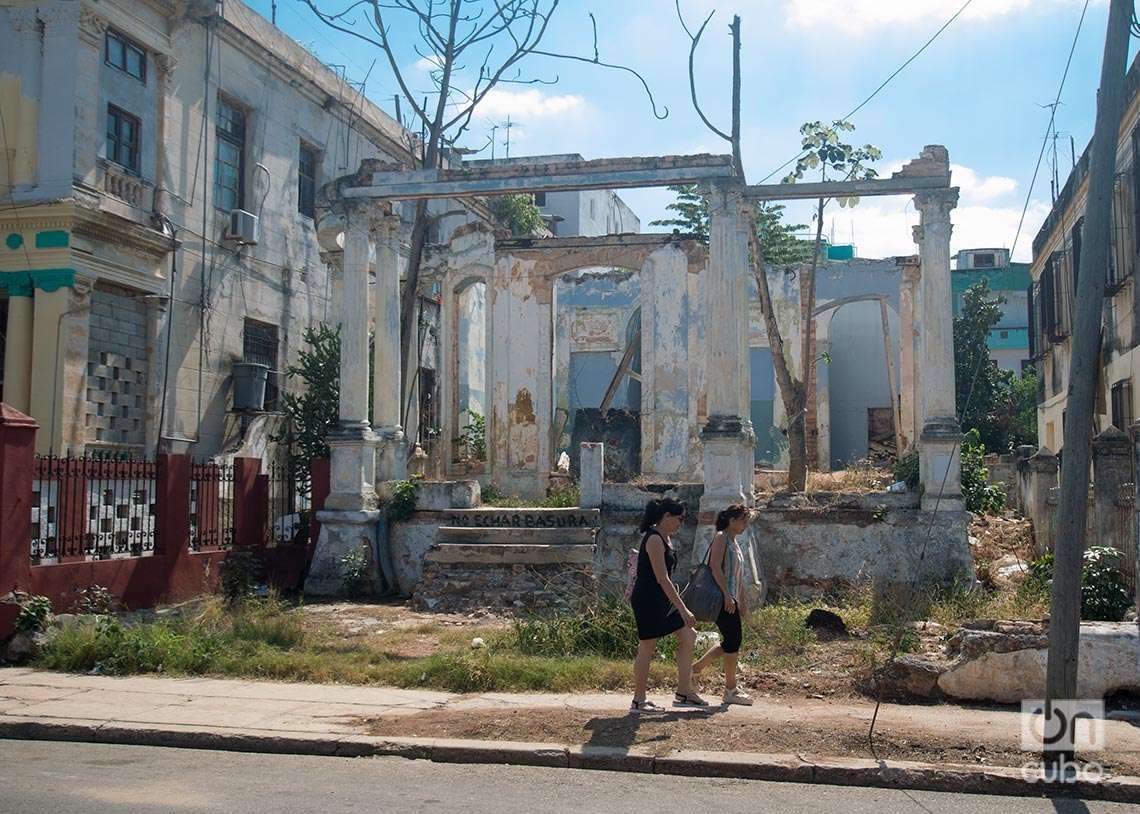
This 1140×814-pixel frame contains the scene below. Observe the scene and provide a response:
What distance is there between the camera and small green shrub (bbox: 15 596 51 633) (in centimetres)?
979

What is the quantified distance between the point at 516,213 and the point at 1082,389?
22593mm

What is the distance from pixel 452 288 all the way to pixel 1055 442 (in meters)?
13.3

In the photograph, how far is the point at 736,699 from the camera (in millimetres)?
7871

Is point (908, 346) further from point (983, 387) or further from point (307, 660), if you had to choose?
point (307, 660)

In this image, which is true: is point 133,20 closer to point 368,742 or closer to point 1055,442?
point 368,742

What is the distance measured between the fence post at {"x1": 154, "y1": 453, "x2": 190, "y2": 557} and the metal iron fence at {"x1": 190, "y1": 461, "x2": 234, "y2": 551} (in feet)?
1.07

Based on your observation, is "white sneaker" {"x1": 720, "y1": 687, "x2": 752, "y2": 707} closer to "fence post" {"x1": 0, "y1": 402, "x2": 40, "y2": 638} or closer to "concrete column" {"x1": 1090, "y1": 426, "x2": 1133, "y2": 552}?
"concrete column" {"x1": 1090, "y1": 426, "x2": 1133, "y2": 552}

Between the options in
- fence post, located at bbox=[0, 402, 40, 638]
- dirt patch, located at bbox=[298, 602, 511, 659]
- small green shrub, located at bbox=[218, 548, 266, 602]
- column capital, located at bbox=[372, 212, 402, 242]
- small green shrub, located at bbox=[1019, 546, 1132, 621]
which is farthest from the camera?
column capital, located at bbox=[372, 212, 402, 242]

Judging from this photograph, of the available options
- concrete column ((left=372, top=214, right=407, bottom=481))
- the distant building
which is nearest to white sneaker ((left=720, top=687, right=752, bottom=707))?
concrete column ((left=372, top=214, right=407, bottom=481))

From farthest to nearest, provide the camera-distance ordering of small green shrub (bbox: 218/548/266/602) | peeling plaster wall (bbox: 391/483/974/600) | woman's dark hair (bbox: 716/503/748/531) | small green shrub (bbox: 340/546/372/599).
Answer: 1. small green shrub (bbox: 340/546/372/599)
2. small green shrub (bbox: 218/548/266/602)
3. peeling plaster wall (bbox: 391/483/974/600)
4. woman's dark hair (bbox: 716/503/748/531)

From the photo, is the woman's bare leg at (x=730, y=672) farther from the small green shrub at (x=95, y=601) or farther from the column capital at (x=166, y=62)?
the column capital at (x=166, y=62)

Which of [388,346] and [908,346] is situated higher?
[908,346]

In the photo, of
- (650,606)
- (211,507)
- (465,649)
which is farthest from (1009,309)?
(650,606)

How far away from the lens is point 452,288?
2281 cm
